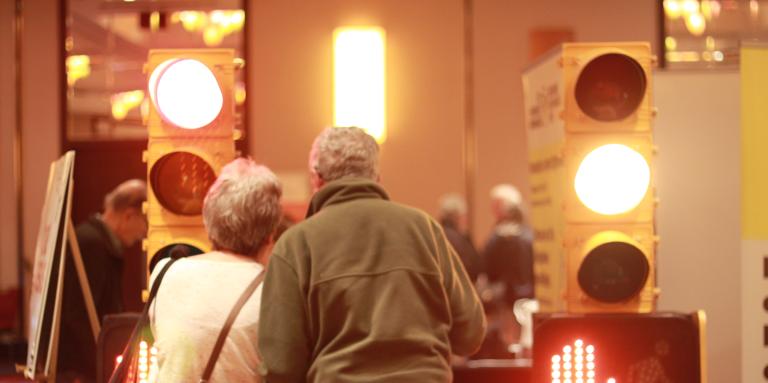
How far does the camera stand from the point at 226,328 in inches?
109

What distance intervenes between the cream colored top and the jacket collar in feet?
0.93

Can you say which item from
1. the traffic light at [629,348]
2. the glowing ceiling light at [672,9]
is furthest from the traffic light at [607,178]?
the glowing ceiling light at [672,9]

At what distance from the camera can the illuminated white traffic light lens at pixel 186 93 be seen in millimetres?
3406

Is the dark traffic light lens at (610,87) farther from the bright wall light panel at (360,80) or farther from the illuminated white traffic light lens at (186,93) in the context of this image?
the bright wall light panel at (360,80)

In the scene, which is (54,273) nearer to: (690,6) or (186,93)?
(186,93)

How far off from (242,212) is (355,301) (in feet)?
1.41

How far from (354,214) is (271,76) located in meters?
6.26

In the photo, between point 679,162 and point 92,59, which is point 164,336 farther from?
point 92,59

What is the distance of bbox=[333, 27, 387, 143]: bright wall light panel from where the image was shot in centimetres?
811

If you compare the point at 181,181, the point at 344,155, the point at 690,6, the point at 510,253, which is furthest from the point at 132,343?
the point at 690,6

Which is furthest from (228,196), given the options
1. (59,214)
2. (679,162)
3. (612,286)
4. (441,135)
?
(441,135)

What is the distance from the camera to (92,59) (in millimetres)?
8867

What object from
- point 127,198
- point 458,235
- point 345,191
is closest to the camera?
point 345,191

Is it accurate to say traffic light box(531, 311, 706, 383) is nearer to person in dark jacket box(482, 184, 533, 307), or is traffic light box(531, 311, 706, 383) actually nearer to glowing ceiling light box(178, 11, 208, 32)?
person in dark jacket box(482, 184, 533, 307)
